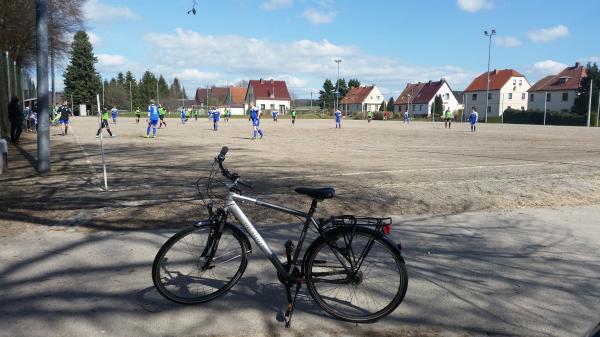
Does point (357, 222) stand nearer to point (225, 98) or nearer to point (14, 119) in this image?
point (14, 119)

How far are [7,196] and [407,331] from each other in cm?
757

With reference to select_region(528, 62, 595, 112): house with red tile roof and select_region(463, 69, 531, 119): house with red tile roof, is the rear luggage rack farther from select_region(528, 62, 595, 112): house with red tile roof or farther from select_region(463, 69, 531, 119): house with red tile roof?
select_region(463, 69, 531, 119): house with red tile roof

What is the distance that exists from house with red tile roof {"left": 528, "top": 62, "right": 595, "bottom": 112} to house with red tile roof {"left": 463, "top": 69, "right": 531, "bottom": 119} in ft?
21.5

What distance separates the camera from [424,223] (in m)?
7.18

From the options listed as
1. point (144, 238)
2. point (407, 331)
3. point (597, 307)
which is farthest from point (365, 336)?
point (144, 238)

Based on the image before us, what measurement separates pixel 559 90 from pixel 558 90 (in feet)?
0.67

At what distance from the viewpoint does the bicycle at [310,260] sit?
3959mm

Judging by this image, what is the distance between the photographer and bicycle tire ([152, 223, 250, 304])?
4180 millimetres

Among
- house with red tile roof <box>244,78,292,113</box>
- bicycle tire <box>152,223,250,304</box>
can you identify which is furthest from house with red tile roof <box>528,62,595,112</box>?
bicycle tire <box>152,223,250,304</box>

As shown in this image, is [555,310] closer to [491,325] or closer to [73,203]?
[491,325]

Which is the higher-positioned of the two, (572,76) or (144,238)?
(572,76)

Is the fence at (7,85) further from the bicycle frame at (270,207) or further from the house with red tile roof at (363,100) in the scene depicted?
the house with red tile roof at (363,100)

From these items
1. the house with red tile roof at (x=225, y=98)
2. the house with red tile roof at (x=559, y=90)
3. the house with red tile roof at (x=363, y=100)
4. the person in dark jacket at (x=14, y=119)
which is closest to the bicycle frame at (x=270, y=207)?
the person in dark jacket at (x=14, y=119)

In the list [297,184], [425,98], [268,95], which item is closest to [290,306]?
[297,184]
